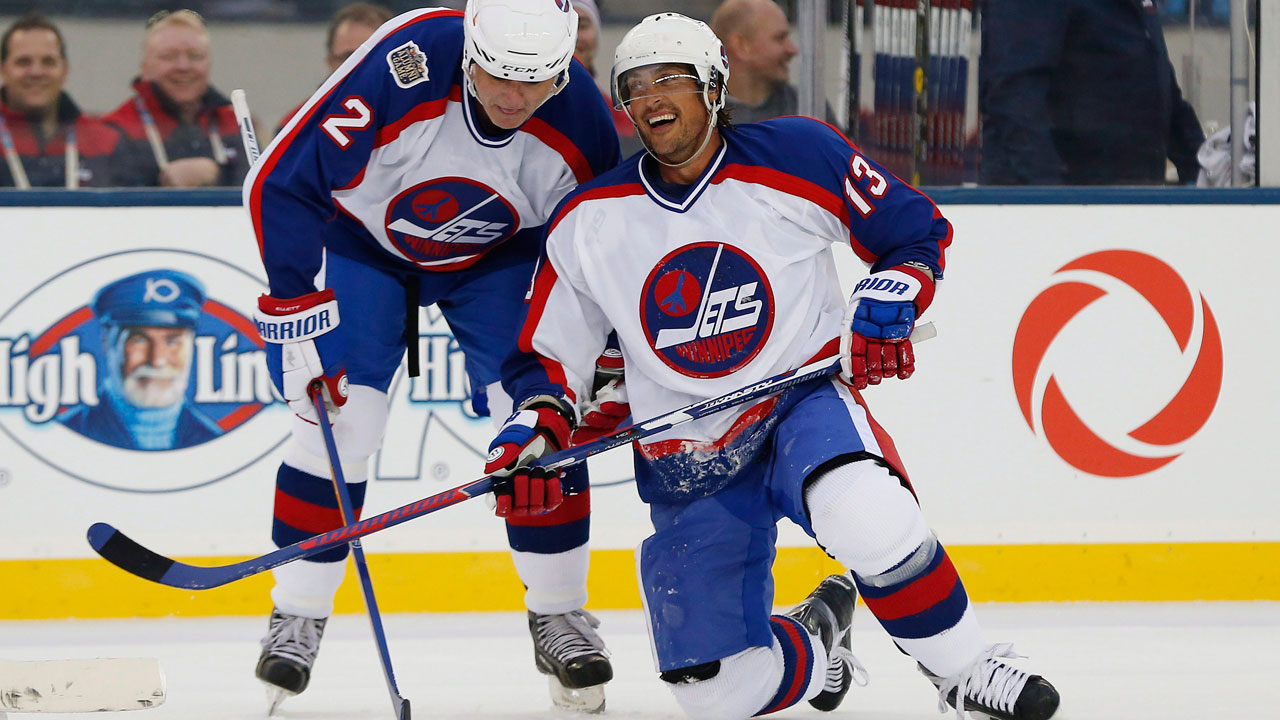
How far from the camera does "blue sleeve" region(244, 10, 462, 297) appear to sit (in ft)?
7.24

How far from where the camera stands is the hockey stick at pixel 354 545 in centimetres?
221

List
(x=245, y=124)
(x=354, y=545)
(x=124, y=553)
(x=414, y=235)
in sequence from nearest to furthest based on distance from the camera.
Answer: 1. (x=124, y=553)
2. (x=354, y=545)
3. (x=414, y=235)
4. (x=245, y=124)

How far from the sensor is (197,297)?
3.21m

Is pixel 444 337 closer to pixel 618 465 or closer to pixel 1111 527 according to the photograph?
pixel 618 465

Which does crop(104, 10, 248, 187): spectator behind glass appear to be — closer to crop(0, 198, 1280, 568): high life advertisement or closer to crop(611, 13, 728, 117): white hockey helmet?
crop(0, 198, 1280, 568): high life advertisement

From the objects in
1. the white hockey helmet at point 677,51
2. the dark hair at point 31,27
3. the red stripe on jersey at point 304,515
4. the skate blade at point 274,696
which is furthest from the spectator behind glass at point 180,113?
the white hockey helmet at point 677,51

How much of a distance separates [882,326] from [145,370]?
6.22 ft

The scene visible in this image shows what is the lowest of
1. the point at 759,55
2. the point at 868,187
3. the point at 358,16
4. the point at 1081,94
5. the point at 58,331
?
the point at 58,331

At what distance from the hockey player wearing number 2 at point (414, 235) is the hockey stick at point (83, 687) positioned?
452mm

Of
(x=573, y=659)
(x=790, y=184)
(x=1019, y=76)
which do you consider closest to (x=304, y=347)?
(x=573, y=659)

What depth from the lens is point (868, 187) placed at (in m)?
2.07

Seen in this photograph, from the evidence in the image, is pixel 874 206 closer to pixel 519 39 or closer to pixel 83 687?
pixel 519 39

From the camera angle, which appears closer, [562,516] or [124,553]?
[124,553]

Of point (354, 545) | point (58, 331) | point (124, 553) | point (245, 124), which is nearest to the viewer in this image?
point (124, 553)
